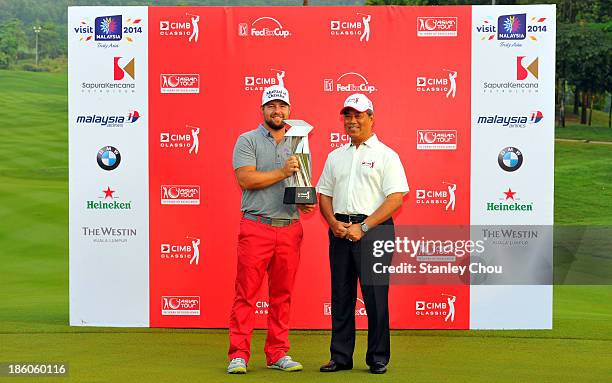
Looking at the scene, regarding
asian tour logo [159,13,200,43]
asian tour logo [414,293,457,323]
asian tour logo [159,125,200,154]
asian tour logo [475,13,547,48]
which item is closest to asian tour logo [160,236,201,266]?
asian tour logo [159,125,200,154]

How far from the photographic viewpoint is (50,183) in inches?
1112

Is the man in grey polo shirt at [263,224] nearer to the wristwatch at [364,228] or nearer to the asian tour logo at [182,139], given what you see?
the wristwatch at [364,228]

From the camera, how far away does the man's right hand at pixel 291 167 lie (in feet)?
23.1

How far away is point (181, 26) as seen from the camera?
895cm

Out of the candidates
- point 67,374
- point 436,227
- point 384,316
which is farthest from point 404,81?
point 67,374

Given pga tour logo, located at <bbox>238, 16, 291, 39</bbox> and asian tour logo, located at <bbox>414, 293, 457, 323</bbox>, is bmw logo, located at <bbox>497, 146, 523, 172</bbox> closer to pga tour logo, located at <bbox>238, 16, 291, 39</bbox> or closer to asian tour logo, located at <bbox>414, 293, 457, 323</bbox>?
asian tour logo, located at <bbox>414, 293, 457, 323</bbox>

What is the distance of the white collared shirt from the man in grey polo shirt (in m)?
0.27

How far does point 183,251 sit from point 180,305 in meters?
0.49

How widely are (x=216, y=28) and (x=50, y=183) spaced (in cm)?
2029

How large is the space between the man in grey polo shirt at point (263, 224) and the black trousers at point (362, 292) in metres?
0.33

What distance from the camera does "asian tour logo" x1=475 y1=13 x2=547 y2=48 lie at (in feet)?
28.8

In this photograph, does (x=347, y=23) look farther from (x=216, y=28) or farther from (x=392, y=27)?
(x=216, y=28)

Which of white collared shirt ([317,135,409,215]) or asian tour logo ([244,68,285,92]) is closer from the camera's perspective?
white collared shirt ([317,135,409,215])

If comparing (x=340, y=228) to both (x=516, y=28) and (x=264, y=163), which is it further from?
(x=516, y=28)
